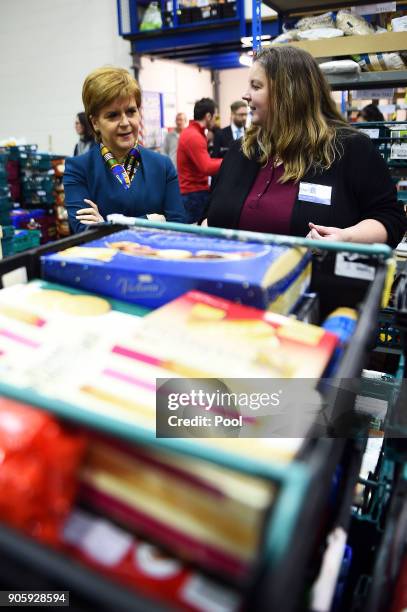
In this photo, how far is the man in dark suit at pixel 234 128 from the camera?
654 cm

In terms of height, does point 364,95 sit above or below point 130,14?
below

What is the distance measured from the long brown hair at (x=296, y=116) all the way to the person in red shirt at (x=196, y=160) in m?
3.37

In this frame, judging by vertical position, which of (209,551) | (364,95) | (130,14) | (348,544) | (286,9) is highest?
(130,14)

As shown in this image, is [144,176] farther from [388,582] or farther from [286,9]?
[286,9]

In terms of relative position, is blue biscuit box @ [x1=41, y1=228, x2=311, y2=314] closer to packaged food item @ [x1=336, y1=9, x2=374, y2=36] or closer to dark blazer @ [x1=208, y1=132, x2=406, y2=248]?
dark blazer @ [x1=208, y1=132, x2=406, y2=248]

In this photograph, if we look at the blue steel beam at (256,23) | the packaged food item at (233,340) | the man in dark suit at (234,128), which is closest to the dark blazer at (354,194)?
the packaged food item at (233,340)

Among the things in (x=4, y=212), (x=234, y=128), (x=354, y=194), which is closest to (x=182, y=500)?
(x=354, y=194)

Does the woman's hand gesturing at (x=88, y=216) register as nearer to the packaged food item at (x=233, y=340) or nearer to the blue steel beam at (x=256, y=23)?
the packaged food item at (x=233, y=340)

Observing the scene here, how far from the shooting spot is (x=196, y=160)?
5.42 meters

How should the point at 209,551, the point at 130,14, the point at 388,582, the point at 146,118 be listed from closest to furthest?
1. the point at 209,551
2. the point at 388,582
3. the point at 130,14
4. the point at 146,118

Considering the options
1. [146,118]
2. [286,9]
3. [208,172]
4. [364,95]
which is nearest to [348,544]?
[364,95]

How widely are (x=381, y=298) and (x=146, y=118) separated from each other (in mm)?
9052

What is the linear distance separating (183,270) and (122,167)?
1.23 m

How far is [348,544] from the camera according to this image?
3.34 ft
